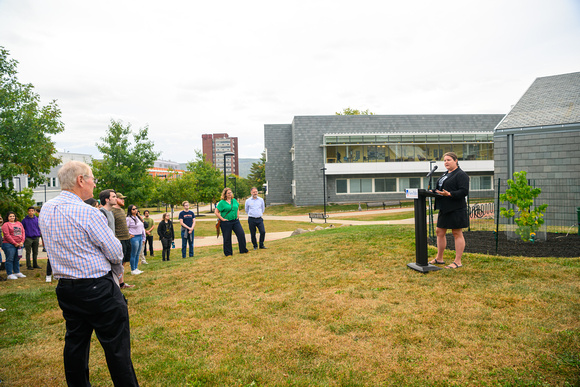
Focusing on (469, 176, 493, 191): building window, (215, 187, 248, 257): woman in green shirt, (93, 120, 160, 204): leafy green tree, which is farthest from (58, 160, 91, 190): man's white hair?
(469, 176, 493, 191): building window

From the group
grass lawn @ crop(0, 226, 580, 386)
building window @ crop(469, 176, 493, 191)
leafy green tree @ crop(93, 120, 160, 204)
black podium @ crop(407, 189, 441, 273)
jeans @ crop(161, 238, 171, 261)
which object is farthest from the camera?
building window @ crop(469, 176, 493, 191)

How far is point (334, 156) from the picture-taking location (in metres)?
38.4

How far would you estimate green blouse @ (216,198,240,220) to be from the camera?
370 inches

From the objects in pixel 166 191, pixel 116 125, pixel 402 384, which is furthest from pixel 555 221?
pixel 166 191

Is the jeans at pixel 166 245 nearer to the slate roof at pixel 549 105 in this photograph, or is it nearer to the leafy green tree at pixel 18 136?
the leafy green tree at pixel 18 136

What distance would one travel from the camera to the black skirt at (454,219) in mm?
5469

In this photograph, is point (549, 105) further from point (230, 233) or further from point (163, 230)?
point (163, 230)

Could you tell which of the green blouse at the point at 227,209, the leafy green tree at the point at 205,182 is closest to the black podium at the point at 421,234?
the green blouse at the point at 227,209

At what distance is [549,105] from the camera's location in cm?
1091

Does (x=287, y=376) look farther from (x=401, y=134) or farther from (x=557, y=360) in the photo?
(x=401, y=134)

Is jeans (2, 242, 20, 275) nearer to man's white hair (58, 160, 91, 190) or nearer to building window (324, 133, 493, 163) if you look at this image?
man's white hair (58, 160, 91, 190)

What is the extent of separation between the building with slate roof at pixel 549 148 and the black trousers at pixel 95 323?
1152 cm

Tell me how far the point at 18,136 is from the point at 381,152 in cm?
3332

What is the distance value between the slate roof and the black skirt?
6897 millimetres
